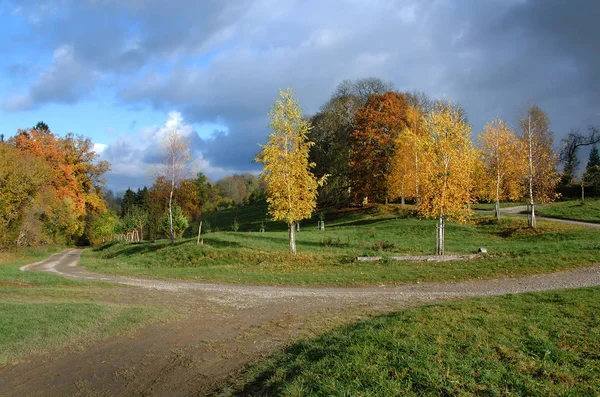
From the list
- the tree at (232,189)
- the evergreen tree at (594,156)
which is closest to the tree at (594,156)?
the evergreen tree at (594,156)

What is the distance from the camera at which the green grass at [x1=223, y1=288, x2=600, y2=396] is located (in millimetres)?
5098

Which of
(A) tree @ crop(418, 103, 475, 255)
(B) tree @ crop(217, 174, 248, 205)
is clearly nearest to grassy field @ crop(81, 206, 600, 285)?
(A) tree @ crop(418, 103, 475, 255)

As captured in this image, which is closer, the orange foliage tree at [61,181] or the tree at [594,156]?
the orange foliage tree at [61,181]

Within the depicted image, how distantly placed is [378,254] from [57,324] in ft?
49.0

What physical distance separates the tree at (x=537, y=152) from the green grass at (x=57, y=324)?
90.3 feet

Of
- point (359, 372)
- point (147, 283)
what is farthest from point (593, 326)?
point (147, 283)

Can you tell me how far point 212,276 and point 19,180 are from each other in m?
27.8

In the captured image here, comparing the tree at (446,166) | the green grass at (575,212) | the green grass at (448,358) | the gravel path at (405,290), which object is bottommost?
the gravel path at (405,290)

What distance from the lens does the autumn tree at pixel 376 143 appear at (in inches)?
1660

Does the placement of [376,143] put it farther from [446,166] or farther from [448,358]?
[448,358]

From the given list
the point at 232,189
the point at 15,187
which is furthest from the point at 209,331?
the point at 232,189

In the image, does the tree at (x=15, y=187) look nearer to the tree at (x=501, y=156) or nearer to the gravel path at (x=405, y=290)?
the gravel path at (x=405, y=290)

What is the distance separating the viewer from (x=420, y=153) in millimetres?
20484

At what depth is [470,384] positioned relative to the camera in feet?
16.6
